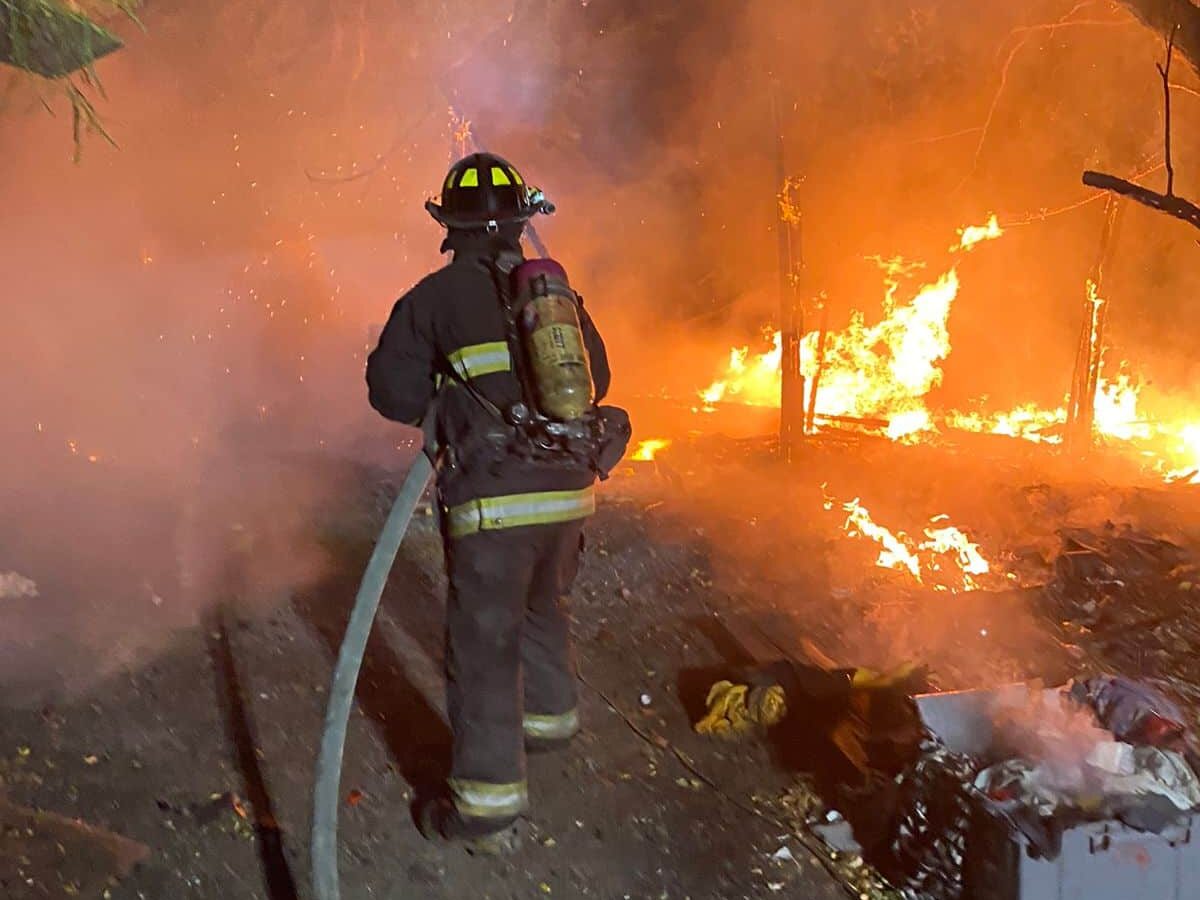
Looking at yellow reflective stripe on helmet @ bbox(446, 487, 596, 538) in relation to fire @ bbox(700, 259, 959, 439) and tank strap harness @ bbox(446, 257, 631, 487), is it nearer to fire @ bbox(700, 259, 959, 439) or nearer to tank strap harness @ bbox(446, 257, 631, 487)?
tank strap harness @ bbox(446, 257, 631, 487)

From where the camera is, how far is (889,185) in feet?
36.5

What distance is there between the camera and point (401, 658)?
4613 millimetres

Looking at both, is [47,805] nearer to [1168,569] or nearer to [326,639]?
[326,639]

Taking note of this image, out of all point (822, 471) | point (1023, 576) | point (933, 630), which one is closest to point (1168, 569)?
point (1023, 576)

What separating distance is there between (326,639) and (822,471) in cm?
446

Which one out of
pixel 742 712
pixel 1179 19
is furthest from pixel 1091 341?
pixel 742 712

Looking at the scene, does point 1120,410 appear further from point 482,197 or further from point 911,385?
point 482,197

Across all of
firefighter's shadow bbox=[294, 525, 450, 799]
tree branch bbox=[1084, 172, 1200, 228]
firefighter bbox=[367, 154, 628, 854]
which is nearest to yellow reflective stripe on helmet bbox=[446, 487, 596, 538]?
firefighter bbox=[367, 154, 628, 854]

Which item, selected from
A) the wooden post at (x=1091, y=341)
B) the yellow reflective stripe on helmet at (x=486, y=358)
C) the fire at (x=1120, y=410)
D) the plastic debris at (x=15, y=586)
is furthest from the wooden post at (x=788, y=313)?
the plastic debris at (x=15, y=586)

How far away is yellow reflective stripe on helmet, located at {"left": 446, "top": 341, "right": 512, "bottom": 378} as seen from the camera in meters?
3.04

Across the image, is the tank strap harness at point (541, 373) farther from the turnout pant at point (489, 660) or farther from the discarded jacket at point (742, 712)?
the discarded jacket at point (742, 712)

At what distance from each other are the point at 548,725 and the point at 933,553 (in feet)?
11.6

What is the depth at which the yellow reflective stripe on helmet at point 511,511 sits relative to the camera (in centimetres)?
310

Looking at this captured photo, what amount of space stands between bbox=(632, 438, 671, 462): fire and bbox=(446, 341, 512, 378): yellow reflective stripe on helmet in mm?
4923
